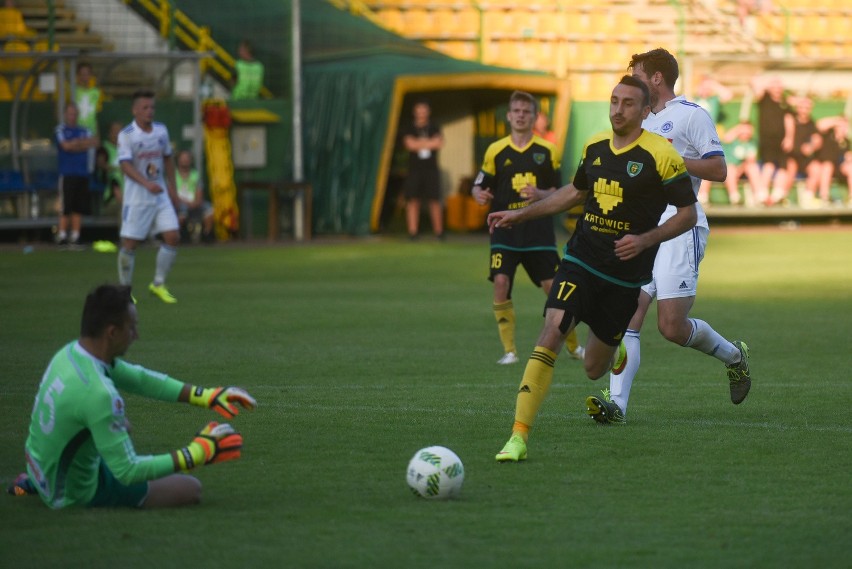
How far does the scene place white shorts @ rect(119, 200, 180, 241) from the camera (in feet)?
49.1

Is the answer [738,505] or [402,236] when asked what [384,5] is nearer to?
[402,236]

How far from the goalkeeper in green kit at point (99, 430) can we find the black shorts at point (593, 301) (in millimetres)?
1985

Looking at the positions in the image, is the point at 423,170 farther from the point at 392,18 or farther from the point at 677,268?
the point at 677,268

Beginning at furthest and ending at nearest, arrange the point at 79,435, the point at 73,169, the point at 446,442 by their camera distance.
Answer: the point at 73,169 → the point at 446,442 → the point at 79,435

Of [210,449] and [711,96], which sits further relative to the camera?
[711,96]

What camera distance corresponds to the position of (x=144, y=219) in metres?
15.0

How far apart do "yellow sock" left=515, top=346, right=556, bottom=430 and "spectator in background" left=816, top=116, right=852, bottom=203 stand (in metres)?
24.1

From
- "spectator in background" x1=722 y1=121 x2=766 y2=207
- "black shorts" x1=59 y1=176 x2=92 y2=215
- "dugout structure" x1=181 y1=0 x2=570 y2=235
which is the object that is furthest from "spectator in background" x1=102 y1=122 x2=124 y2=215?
"spectator in background" x1=722 y1=121 x2=766 y2=207

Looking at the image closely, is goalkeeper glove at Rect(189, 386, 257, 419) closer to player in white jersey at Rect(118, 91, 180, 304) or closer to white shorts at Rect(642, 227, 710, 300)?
white shorts at Rect(642, 227, 710, 300)

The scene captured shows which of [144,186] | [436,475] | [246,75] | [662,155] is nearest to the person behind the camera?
[436,475]

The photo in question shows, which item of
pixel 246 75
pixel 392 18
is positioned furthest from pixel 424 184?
pixel 392 18

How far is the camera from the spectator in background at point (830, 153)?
29.7 meters

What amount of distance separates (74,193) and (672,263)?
15.5 meters

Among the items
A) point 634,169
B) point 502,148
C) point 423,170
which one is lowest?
point 423,170
